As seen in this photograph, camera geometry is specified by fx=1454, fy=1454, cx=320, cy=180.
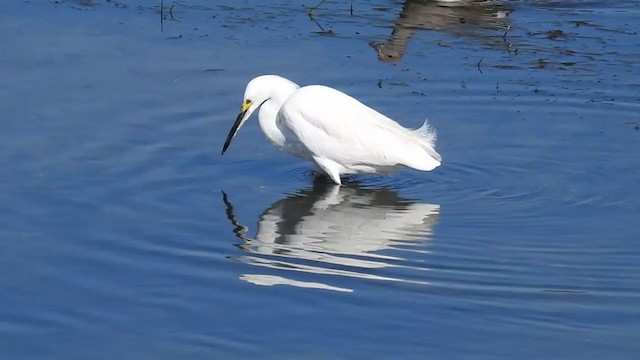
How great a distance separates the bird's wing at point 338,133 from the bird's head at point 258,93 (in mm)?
164

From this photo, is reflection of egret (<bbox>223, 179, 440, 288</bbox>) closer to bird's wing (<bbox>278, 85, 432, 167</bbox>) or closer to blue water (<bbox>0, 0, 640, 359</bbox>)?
blue water (<bbox>0, 0, 640, 359</bbox>)

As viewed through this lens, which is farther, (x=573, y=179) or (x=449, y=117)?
(x=449, y=117)

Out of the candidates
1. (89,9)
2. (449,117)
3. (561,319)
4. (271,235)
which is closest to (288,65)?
(449,117)

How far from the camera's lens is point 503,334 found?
7.24m

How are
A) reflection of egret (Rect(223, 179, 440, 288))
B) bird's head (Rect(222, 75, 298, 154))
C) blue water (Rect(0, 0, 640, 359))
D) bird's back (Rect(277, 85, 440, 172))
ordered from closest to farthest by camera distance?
1. blue water (Rect(0, 0, 640, 359))
2. reflection of egret (Rect(223, 179, 440, 288))
3. bird's back (Rect(277, 85, 440, 172))
4. bird's head (Rect(222, 75, 298, 154))

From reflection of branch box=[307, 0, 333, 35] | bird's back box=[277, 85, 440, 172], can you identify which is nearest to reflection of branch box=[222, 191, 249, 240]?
bird's back box=[277, 85, 440, 172]

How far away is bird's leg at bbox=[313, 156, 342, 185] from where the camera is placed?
10250 millimetres

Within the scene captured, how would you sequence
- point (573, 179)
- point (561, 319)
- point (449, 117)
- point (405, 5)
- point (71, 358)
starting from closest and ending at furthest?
1. point (71, 358)
2. point (561, 319)
3. point (573, 179)
4. point (449, 117)
5. point (405, 5)

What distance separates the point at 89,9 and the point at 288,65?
2819 millimetres

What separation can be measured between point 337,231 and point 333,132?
4.21ft

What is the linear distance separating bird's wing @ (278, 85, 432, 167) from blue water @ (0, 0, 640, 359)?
0.27 metres

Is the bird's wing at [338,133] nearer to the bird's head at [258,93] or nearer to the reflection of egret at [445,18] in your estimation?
the bird's head at [258,93]

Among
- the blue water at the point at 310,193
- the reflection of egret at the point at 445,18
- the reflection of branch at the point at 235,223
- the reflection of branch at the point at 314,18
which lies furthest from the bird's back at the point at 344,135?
the reflection of branch at the point at 314,18

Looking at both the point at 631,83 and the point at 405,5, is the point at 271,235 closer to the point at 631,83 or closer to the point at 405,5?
the point at 631,83
